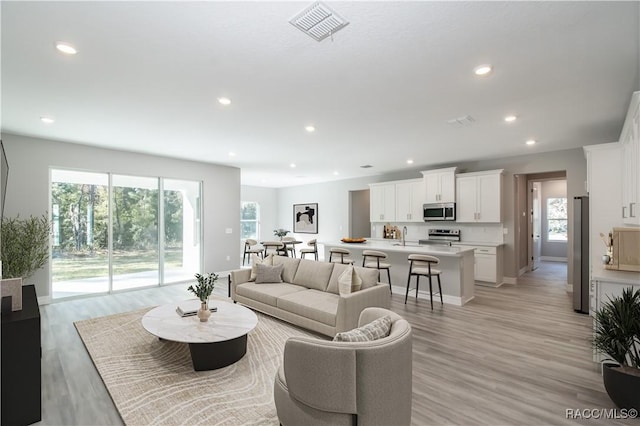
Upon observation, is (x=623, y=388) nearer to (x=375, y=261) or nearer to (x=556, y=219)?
(x=375, y=261)

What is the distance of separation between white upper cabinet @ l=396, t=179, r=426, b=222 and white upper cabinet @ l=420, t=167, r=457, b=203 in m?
0.16

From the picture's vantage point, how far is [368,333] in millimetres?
1823

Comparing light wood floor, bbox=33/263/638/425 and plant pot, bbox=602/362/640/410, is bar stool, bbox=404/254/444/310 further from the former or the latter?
plant pot, bbox=602/362/640/410

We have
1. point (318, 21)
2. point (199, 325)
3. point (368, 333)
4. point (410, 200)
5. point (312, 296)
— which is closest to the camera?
point (368, 333)

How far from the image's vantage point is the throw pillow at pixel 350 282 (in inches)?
142

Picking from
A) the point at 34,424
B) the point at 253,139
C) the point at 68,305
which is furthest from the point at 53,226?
the point at 34,424

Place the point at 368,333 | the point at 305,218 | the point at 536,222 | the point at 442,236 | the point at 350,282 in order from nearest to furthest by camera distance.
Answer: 1. the point at 368,333
2. the point at 350,282
3. the point at 442,236
4. the point at 536,222
5. the point at 305,218

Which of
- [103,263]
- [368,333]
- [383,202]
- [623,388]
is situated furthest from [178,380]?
[383,202]

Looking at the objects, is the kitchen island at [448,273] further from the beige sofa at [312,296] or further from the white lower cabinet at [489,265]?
the beige sofa at [312,296]

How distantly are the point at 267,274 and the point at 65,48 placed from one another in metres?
3.49

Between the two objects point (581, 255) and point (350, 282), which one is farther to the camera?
point (581, 255)

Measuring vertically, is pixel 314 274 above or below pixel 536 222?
below

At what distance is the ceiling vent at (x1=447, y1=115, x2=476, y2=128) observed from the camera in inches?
154

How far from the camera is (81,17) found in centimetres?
197
